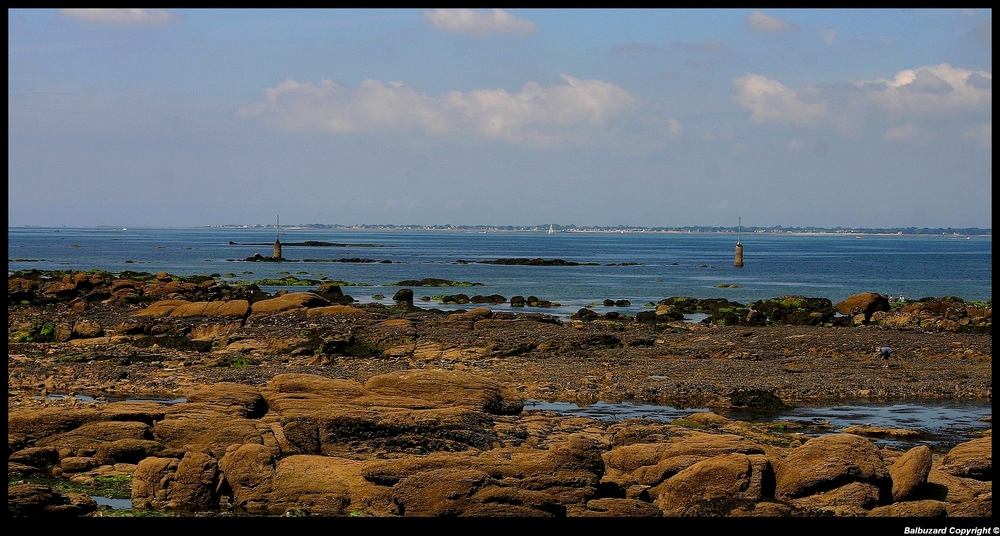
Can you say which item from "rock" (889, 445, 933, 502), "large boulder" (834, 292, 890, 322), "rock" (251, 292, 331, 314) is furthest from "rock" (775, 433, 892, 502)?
"large boulder" (834, 292, 890, 322)

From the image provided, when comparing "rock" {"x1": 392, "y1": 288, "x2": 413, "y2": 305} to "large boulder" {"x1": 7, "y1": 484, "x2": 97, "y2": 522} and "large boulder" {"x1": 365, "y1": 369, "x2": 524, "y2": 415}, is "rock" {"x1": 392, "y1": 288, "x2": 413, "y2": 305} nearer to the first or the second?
"large boulder" {"x1": 365, "y1": 369, "x2": 524, "y2": 415}

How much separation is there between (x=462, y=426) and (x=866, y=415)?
12.0 metres

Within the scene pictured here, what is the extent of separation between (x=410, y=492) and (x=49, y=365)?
22279mm

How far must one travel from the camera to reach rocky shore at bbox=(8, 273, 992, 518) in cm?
1562

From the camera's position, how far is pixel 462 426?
1981 centimetres

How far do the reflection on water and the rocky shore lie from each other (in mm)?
899

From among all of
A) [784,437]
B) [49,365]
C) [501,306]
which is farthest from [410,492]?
[501,306]

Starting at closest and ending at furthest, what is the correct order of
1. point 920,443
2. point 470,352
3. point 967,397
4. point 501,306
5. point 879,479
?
1. point 879,479
2. point 920,443
3. point 967,397
4. point 470,352
5. point 501,306

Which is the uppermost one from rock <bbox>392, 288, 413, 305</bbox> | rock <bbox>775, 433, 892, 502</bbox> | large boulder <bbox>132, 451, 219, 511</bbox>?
rock <bbox>775, 433, 892, 502</bbox>

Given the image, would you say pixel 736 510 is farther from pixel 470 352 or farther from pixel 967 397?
pixel 470 352

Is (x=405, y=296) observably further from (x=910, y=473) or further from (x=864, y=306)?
(x=910, y=473)

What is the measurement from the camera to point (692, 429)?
2156cm

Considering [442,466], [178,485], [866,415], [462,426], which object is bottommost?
[866,415]

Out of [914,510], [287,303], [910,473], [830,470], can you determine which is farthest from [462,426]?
[287,303]
